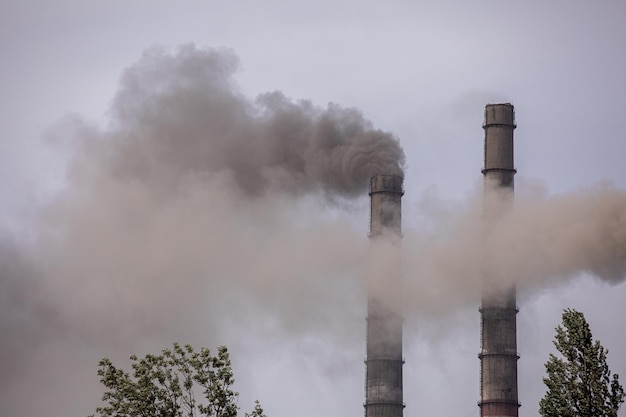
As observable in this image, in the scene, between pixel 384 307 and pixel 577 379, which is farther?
pixel 384 307

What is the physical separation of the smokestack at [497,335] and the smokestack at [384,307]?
16.5ft

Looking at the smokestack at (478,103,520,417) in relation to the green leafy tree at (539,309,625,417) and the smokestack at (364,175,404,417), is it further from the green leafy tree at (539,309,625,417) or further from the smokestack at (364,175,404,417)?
the green leafy tree at (539,309,625,417)

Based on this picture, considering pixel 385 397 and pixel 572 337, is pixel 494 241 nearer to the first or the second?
pixel 385 397

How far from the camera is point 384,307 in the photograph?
84.4m

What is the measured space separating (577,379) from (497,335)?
34138 mm

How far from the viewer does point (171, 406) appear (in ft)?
149

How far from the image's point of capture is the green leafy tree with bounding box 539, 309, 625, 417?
48.1 meters

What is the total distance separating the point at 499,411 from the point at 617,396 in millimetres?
34294

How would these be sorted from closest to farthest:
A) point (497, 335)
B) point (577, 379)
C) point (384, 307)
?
point (577, 379) < point (497, 335) < point (384, 307)

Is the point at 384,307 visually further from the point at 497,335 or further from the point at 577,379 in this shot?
the point at 577,379

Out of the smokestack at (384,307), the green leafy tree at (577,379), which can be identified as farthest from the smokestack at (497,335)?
the green leafy tree at (577,379)

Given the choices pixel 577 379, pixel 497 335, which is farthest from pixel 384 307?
pixel 577 379

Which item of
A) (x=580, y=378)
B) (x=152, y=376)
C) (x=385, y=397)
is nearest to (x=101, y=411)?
(x=152, y=376)

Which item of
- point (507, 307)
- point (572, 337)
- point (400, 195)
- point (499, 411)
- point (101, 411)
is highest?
point (400, 195)
